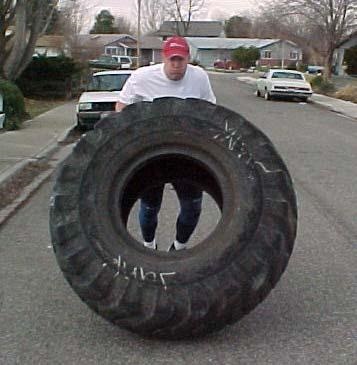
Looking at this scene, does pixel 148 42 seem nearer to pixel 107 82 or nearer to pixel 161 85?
pixel 107 82

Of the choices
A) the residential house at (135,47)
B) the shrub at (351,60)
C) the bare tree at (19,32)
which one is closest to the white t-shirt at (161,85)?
the bare tree at (19,32)

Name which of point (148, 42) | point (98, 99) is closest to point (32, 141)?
point (98, 99)

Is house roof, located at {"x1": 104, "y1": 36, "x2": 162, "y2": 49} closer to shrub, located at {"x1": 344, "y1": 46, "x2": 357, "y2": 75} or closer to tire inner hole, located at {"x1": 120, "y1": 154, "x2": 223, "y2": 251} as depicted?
shrub, located at {"x1": 344, "y1": 46, "x2": 357, "y2": 75}

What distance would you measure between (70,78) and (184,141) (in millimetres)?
24628

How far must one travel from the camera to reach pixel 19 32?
2009 centimetres

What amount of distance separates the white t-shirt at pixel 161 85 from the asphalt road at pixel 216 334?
1542 mm

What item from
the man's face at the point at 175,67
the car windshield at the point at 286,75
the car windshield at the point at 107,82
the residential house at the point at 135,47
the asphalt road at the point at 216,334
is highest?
the man's face at the point at 175,67

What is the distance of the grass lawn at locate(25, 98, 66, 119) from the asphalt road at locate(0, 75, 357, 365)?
536 inches

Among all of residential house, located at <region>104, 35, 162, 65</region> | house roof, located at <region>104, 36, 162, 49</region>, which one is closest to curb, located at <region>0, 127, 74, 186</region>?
residential house, located at <region>104, 35, 162, 65</region>

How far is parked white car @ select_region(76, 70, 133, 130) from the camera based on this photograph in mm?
15688

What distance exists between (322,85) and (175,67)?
111ft

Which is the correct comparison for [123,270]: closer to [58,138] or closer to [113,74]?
[58,138]

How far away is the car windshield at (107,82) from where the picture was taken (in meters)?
17.2

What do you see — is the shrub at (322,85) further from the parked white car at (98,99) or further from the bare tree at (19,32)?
the parked white car at (98,99)
